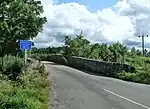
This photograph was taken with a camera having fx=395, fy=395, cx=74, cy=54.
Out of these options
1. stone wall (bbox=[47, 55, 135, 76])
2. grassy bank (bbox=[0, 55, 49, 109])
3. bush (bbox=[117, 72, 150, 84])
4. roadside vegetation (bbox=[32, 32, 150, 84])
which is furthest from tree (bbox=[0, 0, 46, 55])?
grassy bank (bbox=[0, 55, 49, 109])

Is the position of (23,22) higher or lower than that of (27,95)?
higher

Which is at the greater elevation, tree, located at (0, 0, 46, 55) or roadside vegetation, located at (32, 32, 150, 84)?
tree, located at (0, 0, 46, 55)

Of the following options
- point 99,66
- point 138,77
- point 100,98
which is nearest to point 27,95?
point 100,98

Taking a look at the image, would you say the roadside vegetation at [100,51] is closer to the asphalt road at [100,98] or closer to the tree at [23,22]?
the tree at [23,22]

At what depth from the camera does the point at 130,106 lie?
1572 cm

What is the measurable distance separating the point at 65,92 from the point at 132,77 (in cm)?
997

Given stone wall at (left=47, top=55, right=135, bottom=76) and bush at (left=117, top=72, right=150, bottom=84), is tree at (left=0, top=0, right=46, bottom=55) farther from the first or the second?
bush at (left=117, top=72, right=150, bottom=84)

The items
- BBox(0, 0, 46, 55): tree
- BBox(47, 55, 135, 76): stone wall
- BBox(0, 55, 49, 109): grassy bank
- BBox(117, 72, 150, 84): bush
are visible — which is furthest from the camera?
BBox(0, 0, 46, 55): tree

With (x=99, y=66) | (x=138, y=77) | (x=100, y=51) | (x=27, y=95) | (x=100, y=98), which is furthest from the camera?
(x=100, y=51)

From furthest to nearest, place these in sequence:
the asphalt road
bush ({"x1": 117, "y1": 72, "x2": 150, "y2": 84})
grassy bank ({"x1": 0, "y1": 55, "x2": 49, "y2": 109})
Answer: bush ({"x1": 117, "y1": 72, "x2": 150, "y2": 84}) → the asphalt road → grassy bank ({"x1": 0, "y1": 55, "x2": 49, "y2": 109})

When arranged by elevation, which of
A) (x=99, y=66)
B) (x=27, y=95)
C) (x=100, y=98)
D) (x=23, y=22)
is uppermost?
(x=23, y=22)

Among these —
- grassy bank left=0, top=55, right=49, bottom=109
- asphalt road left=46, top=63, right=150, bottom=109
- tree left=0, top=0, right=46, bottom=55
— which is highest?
tree left=0, top=0, right=46, bottom=55

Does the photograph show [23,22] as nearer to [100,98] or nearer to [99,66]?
[99,66]

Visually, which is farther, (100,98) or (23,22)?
(23,22)
